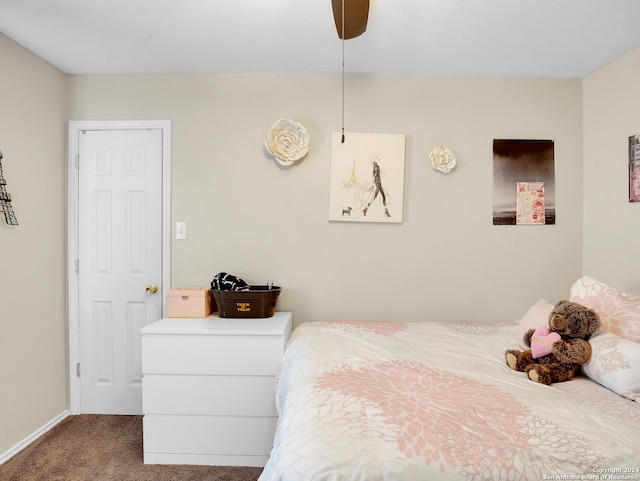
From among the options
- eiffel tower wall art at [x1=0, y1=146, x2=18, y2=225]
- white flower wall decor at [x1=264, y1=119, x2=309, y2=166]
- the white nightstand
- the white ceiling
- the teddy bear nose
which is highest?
the white ceiling

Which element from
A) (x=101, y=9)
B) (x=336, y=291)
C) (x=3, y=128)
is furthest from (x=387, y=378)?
(x=3, y=128)

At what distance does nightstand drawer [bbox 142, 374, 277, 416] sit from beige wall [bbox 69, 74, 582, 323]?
25.7 inches

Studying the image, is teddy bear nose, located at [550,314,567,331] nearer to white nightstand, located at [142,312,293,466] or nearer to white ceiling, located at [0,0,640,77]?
white nightstand, located at [142,312,293,466]

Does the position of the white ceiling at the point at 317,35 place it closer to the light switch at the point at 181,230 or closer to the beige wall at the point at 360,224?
the beige wall at the point at 360,224

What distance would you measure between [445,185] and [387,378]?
1.58 meters

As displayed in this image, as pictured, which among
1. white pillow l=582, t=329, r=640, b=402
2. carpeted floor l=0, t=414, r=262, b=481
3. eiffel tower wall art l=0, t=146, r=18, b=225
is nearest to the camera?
white pillow l=582, t=329, r=640, b=402

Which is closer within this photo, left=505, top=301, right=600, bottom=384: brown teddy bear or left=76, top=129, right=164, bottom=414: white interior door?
left=505, top=301, right=600, bottom=384: brown teddy bear

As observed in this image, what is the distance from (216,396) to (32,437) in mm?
1274

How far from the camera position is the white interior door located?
2529 mm

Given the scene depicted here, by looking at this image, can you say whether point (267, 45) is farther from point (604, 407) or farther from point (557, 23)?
point (604, 407)

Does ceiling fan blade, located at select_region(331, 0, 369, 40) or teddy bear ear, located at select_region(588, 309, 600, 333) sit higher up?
ceiling fan blade, located at select_region(331, 0, 369, 40)

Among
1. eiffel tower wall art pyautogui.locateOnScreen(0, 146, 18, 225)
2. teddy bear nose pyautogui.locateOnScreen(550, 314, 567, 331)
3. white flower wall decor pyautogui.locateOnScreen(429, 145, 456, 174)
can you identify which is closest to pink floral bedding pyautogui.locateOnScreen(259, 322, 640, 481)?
teddy bear nose pyautogui.locateOnScreen(550, 314, 567, 331)

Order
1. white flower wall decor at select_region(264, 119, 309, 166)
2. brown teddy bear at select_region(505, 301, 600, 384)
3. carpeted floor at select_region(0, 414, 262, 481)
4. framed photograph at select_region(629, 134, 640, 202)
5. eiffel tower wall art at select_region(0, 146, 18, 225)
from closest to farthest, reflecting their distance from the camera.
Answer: brown teddy bear at select_region(505, 301, 600, 384) < carpeted floor at select_region(0, 414, 262, 481) < eiffel tower wall art at select_region(0, 146, 18, 225) < framed photograph at select_region(629, 134, 640, 202) < white flower wall decor at select_region(264, 119, 309, 166)

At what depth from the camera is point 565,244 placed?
253 centimetres
